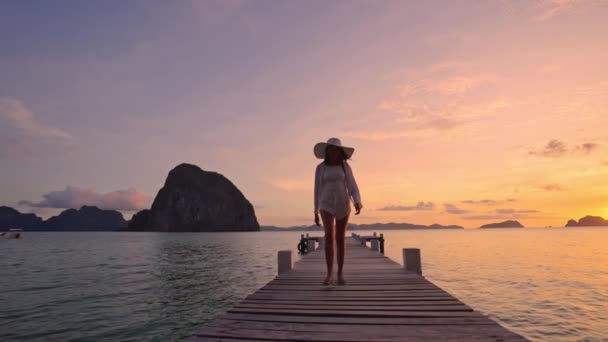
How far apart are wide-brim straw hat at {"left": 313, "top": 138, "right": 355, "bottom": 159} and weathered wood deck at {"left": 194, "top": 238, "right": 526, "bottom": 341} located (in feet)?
8.29

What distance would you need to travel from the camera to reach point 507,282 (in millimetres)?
22359

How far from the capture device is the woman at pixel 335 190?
7023 mm

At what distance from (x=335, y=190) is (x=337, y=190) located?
0.04 meters

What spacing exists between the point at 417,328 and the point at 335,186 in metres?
3.14

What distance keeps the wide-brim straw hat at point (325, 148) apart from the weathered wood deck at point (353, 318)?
2526 millimetres

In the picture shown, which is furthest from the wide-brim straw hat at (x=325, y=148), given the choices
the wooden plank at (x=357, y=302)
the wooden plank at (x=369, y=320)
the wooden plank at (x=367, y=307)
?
the wooden plank at (x=369, y=320)

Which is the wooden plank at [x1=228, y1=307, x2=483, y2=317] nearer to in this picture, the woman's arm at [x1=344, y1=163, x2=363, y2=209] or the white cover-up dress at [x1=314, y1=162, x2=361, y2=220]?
the white cover-up dress at [x1=314, y1=162, x2=361, y2=220]

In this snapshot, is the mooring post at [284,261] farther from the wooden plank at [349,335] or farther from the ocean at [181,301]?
the wooden plank at [349,335]

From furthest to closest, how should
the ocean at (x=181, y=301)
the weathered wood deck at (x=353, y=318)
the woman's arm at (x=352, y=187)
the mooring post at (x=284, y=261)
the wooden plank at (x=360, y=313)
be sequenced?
the ocean at (x=181, y=301), the mooring post at (x=284, y=261), the woman's arm at (x=352, y=187), the wooden plank at (x=360, y=313), the weathered wood deck at (x=353, y=318)

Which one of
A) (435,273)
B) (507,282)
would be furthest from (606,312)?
(435,273)

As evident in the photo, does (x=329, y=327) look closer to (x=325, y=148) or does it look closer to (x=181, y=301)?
(x=325, y=148)

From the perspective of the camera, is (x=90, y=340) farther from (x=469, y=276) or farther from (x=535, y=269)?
(x=535, y=269)

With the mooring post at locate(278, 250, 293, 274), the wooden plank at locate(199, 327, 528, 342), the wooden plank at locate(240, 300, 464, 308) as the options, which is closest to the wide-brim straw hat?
the wooden plank at locate(240, 300, 464, 308)

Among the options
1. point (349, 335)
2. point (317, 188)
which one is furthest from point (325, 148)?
point (349, 335)
